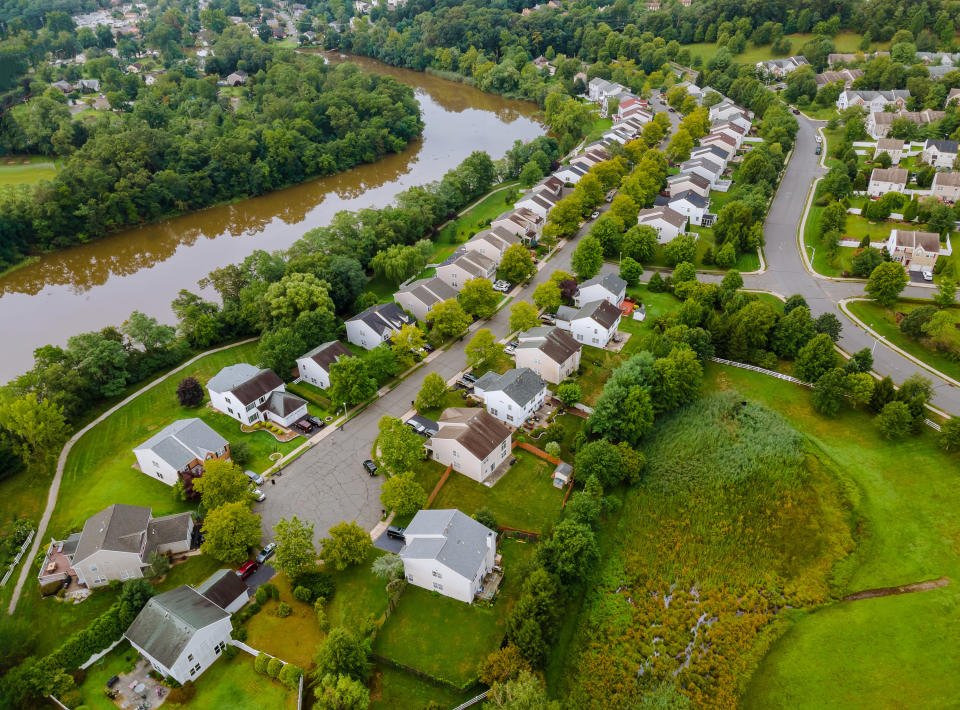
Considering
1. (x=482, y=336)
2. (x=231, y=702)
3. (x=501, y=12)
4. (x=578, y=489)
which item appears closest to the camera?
(x=231, y=702)

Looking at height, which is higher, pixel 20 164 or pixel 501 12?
pixel 501 12

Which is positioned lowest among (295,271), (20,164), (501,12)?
(20,164)

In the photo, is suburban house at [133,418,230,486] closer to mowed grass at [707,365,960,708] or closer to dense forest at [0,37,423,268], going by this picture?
mowed grass at [707,365,960,708]

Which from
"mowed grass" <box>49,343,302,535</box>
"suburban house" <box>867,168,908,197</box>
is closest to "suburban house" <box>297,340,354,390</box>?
"mowed grass" <box>49,343,302,535</box>

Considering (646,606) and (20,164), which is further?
(20,164)

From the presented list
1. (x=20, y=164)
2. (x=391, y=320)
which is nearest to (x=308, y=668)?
(x=391, y=320)

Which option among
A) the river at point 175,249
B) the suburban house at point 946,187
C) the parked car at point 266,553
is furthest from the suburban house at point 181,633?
the suburban house at point 946,187

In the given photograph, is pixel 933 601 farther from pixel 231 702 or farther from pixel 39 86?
pixel 39 86
